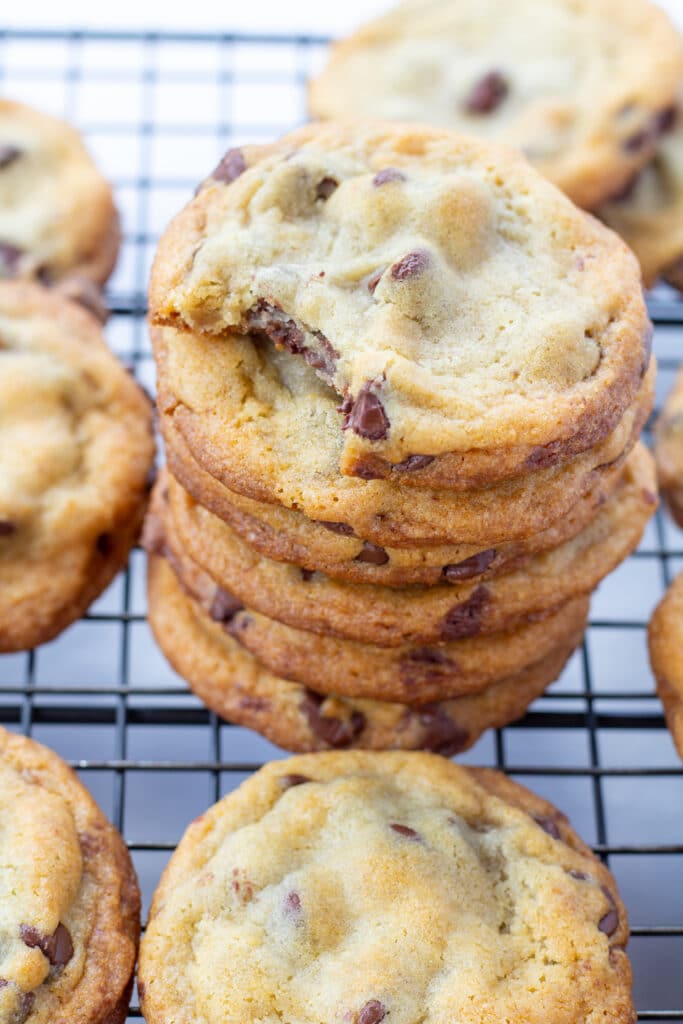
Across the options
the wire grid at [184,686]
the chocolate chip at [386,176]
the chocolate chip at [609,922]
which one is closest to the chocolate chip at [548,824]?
the chocolate chip at [609,922]

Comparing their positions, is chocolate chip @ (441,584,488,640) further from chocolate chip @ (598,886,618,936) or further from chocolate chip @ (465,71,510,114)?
chocolate chip @ (465,71,510,114)

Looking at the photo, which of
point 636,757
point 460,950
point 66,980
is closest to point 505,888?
point 460,950

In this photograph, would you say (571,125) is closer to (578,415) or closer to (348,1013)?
(578,415)

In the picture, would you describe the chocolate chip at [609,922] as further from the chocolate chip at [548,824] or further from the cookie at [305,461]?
the cookie at [305,461]

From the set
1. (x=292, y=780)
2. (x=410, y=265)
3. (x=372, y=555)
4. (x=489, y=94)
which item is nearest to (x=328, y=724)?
(x=292, y=780)

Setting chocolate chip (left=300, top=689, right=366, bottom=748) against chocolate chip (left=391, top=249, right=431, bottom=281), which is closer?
chocolate chip (left=391, top=249, right=431, bottom=281)

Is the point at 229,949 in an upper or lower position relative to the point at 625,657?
upper

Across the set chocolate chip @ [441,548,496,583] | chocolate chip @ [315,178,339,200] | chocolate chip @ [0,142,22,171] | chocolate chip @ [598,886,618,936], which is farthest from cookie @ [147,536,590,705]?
chocolate chip @ [0,142,22,171]
